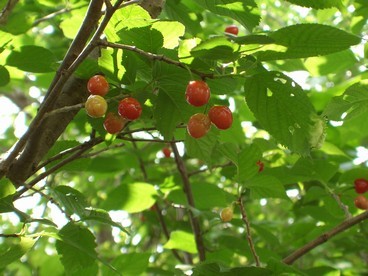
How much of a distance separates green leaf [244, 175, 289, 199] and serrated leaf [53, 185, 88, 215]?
0.88 metres

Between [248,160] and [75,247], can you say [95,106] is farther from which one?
[248,160]

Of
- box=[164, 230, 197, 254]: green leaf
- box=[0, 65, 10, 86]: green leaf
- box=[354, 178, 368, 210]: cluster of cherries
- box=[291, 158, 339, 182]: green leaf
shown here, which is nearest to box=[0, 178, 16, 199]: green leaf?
box=[0, 65, 10, 86]: green leaf

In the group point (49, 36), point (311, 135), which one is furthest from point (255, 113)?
point (49, 36)

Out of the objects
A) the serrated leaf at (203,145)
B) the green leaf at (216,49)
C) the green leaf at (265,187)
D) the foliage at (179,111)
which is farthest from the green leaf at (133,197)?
the green leaf at (216,49)

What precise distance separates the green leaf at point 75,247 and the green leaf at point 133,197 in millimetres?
1128

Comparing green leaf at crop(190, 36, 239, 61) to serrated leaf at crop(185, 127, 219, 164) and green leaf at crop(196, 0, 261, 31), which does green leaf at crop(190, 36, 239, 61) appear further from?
serrated leaf at crop(185, 127, 219, 164)

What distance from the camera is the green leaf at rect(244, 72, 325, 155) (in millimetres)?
1548

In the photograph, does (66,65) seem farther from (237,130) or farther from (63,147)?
(237,130)

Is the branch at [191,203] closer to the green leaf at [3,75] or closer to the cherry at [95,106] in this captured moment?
the green leaf at [3,75]

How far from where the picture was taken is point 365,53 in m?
2.33

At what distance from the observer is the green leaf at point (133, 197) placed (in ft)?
9.77

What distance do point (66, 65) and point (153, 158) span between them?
2.71 meters

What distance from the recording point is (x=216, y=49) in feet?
4.43

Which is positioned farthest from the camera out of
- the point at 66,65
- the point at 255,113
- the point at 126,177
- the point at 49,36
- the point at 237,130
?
the point at 49,36
